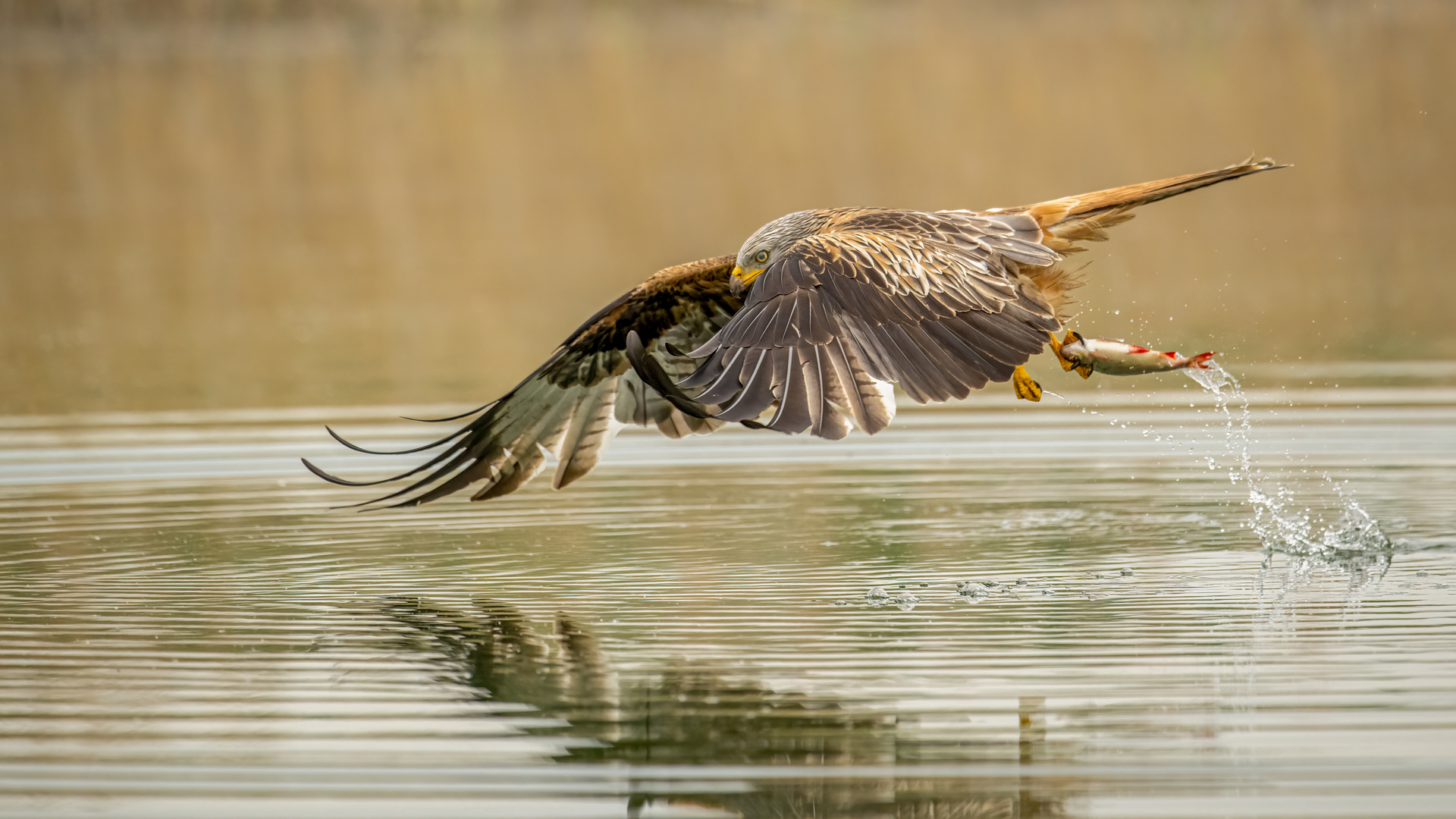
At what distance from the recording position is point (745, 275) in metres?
8.66

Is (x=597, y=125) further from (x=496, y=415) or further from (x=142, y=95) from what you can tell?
(x=496, y=415)

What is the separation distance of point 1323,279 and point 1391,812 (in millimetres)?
14549

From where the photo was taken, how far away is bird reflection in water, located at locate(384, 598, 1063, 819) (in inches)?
225

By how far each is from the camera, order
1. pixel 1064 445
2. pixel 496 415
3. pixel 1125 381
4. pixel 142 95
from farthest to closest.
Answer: pixel 142 95 < pixel 1125 381 < pixel 1064 445 < pixel 496 415

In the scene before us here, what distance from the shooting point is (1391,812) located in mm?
5398

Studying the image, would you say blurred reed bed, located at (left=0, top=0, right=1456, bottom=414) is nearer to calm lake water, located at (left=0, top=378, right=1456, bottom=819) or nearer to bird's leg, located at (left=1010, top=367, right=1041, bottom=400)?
calm lake water, located at (left=0, top=378, right=1456, bottom=819)

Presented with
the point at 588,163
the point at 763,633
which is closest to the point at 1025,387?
the point at 763,633

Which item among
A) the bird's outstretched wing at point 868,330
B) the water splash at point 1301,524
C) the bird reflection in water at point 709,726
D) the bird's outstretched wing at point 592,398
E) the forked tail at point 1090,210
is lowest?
the water splash at point 1301,524

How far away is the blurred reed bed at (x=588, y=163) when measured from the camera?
17750 mm

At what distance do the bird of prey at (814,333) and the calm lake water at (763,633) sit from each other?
1.85 feet

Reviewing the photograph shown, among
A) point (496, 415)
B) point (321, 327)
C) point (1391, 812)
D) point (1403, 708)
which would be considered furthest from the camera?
point (321, 327)

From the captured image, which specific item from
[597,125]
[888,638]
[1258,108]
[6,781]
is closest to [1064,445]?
[888,638]

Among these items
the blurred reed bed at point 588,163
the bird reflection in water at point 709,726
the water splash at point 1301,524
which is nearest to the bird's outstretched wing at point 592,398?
the bird reflection in water at point 709,726

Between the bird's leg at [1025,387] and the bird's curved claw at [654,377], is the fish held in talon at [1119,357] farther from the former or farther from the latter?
the bird's curved claw at [654,377]
